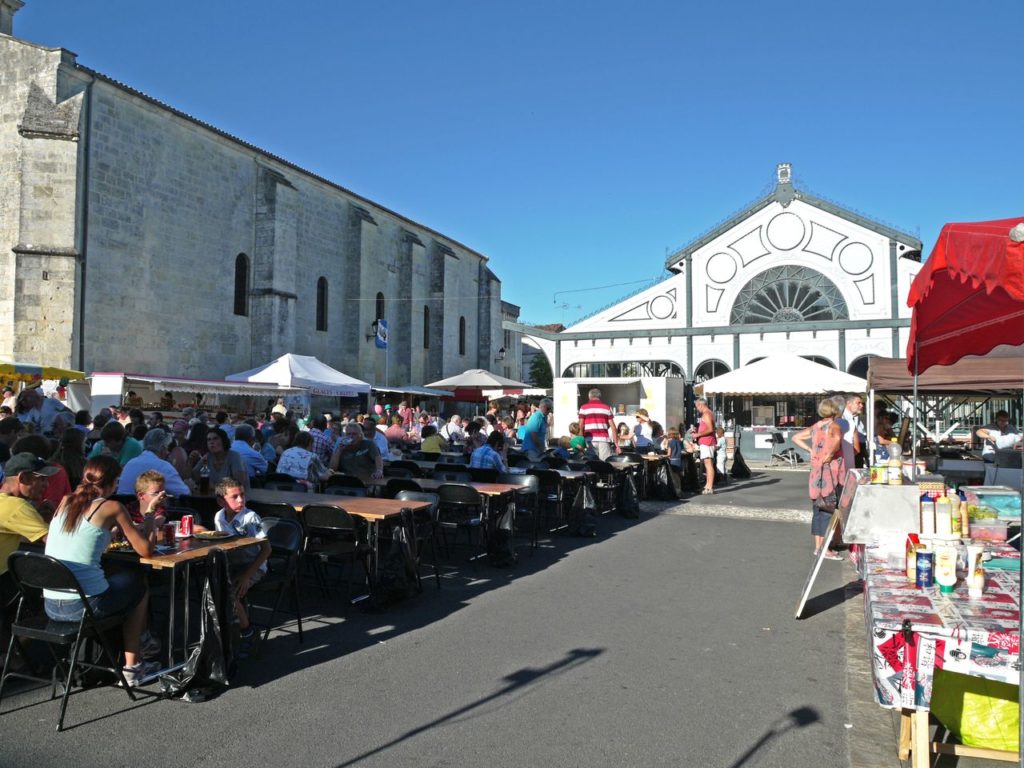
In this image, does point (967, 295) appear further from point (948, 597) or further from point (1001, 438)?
point (1001, 438)

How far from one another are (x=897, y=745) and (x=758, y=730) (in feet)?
2.11

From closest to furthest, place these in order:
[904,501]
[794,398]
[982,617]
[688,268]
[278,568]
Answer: [982,617] → [904,501] → [278,568] → [794,398] → [688,268]

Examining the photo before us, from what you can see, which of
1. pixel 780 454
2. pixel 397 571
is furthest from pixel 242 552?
pixel 780 454

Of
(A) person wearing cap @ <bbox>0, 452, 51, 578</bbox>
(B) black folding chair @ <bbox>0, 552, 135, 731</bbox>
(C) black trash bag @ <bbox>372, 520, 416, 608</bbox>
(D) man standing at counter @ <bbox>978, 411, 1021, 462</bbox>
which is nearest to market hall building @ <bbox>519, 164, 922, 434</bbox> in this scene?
(D) man standing at counter @ <bbox>978, 411, 1021, 462</bbox>

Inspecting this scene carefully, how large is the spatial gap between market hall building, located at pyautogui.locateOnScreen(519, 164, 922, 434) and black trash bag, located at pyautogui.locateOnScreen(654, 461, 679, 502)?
12150 millimetres

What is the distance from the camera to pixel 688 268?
2964cm

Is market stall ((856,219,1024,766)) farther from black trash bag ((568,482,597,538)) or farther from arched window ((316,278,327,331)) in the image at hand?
arched window ((316,278,327,331))

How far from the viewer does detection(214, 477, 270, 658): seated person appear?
4930 millimetres

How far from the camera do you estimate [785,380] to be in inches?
717

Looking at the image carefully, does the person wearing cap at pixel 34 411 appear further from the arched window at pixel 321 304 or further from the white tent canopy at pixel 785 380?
the arched window at pixel 321 304

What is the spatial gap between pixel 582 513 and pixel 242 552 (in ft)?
17.4

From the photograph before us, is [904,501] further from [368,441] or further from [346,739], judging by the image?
[368,441]

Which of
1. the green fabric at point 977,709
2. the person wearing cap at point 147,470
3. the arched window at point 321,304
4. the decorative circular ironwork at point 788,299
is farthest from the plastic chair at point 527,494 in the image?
the arched window at point 321,304

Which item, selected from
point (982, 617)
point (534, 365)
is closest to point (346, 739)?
point (982, 617)
